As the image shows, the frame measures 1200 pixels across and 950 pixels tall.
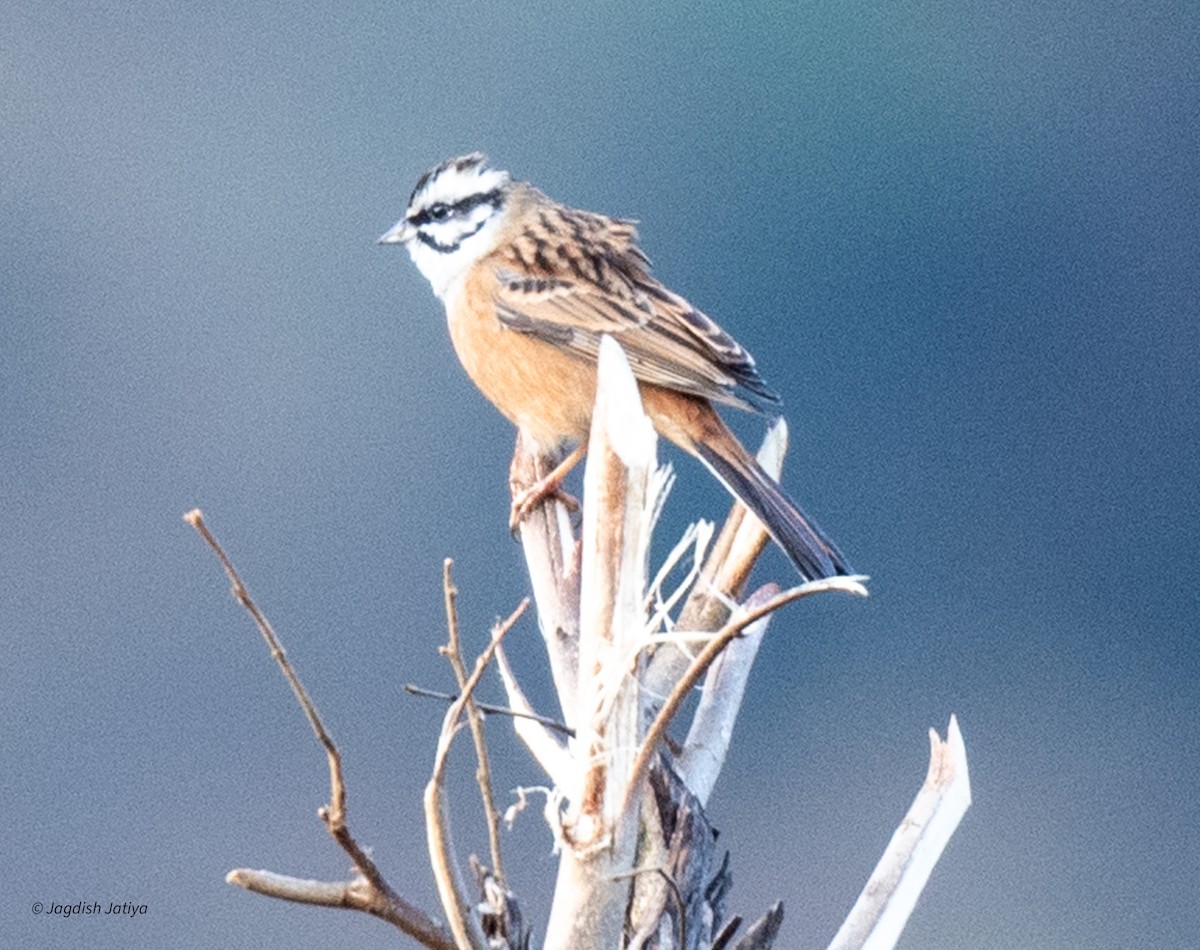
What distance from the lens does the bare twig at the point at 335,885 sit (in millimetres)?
939

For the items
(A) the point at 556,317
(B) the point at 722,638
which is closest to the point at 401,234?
(A) the point at 556,317

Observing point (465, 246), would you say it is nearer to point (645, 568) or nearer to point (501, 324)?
point (501, 324)

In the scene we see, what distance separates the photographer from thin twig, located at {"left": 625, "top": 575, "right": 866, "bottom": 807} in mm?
986

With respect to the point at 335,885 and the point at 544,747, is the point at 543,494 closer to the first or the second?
the point at 544,747

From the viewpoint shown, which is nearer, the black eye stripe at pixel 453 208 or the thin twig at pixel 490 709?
the thin twig at pixel 490 709

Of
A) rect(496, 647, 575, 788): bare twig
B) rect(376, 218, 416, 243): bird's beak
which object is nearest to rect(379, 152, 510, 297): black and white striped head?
rect(376, 218, 416, 243): bird's beak

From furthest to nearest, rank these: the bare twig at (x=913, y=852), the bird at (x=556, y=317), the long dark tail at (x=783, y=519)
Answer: the bird at (x=556, y=317)
the long dark tail at (x=783, y=519)
the bare twig at (x=913, y=852)

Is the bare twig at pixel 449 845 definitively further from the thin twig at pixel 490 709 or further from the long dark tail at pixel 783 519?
the long dark tail at pixel 783 519

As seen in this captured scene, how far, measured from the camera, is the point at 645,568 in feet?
3.98

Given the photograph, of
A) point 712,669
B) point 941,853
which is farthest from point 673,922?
point 712,669

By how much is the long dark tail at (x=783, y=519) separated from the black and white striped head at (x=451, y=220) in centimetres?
76

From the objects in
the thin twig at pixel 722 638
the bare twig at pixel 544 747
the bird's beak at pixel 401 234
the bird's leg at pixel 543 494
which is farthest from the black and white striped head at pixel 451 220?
the thin twig at pixel 722 638

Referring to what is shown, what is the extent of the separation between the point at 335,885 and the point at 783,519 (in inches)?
30.5

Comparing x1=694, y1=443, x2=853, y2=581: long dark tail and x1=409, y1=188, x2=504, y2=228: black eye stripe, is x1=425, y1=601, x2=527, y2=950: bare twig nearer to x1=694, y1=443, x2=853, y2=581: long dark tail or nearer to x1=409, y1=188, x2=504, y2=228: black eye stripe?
x1=694, y1=443, x2=853, y2=581: long dark tail
